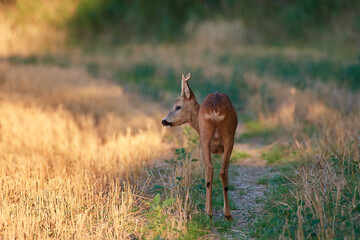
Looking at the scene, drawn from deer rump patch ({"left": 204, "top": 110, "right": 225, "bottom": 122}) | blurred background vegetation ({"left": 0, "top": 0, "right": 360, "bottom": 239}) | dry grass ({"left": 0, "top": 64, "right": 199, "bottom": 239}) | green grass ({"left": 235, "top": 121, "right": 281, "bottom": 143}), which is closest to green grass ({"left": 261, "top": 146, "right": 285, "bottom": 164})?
blurred background vegetation ({"left": 0, "top": 0, "right": 360, "bottom": 239})

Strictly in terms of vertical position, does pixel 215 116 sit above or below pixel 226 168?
above

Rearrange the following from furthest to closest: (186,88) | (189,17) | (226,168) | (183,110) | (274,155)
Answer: (189,17), (274,155), (183,110), (186,88), (226,168)

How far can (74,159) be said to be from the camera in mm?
8273

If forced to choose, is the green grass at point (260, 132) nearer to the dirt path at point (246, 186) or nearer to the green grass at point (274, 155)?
the dirt path at point (246, 186)

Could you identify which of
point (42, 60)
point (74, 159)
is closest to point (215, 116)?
point (74, 159)

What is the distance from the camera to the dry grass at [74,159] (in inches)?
225

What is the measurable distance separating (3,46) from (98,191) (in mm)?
18207

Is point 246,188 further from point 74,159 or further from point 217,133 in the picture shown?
point 74,159

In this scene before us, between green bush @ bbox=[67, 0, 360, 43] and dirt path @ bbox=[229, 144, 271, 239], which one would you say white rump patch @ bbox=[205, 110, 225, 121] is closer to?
dirt path @ bbox=[229, 144, 271, 239]

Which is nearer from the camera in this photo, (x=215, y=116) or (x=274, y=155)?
(x=215, y=116)

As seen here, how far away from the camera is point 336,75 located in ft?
58.8

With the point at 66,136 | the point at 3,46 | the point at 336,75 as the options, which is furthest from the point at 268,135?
the point at 3,46

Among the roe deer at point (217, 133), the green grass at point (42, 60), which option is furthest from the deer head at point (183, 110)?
the green grass at point (42, 60)

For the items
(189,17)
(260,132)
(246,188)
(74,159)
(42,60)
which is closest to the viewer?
(246,188)
